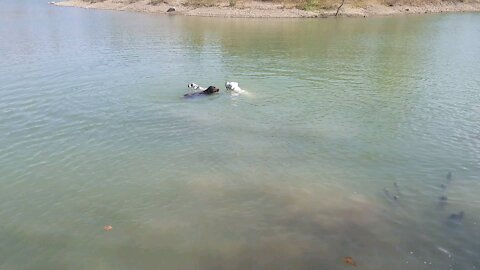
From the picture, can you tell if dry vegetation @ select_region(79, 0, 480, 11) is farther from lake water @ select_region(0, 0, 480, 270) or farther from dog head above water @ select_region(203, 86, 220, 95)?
dog head above water @ select_region(203, 86, 220, 95)

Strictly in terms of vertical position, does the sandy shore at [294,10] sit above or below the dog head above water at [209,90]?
above

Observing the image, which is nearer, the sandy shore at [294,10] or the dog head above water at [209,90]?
the dog head above water at [209,90]

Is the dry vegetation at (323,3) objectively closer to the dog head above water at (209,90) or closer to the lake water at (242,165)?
the lake water at (242,165)

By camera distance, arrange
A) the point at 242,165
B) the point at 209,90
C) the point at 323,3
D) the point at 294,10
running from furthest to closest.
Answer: the point at 323,3 < the point at 294,10 < the point at 209,90 < the point at 242,165

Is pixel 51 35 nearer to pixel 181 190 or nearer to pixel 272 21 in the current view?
pixel 272 21

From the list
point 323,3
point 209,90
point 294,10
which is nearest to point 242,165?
point 209,90

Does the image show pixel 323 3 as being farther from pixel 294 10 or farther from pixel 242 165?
pixel 242 165

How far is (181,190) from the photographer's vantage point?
1235 centimetres

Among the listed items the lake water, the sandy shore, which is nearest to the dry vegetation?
the sandy shore

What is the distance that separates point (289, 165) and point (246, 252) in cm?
490

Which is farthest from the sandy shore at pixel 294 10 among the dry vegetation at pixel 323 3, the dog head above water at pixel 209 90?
the dog head above water at pixel 209 90

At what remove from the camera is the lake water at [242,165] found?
9.66 meters

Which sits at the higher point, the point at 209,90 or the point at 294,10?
the point at 294,10

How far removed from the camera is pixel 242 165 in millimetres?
13891
